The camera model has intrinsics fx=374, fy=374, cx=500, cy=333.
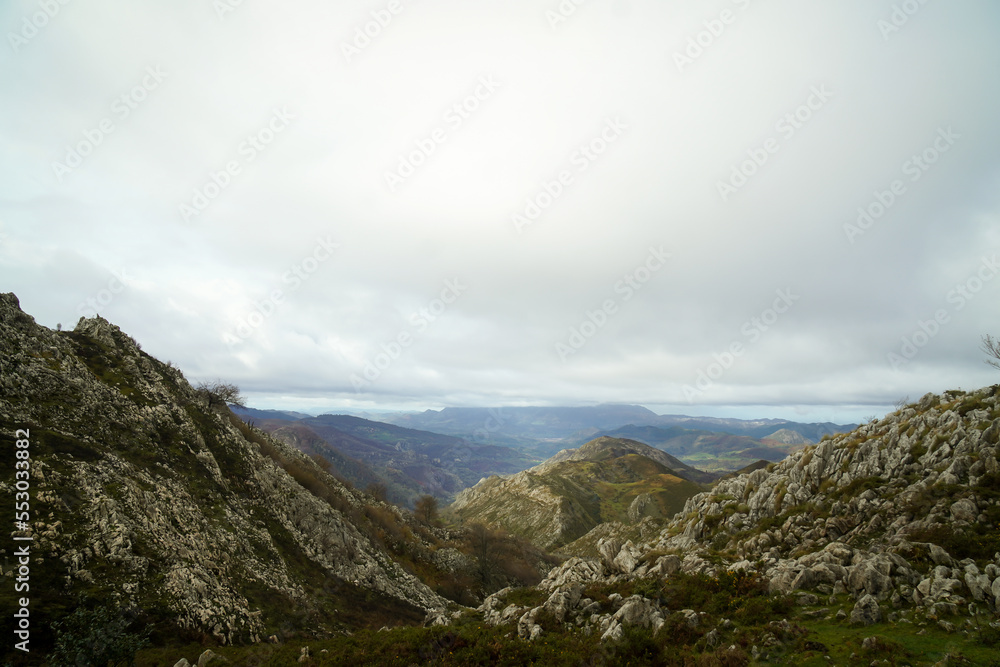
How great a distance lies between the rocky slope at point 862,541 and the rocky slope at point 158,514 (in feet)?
67.4

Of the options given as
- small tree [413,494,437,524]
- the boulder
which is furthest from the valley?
small tree [413,494,437,524]

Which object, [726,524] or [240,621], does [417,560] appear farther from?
[726,524]

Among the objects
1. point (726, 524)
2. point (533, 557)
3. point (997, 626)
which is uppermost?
point (997, 626)

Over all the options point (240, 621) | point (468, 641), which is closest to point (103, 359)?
point (240, 621)

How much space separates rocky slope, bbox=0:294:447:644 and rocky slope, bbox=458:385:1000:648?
20.5m

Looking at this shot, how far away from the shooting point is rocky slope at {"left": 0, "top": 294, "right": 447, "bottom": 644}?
2509cm

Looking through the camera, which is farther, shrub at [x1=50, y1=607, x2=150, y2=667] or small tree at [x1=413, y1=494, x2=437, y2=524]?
small tree at [x1=413, y1=494, x2=437, y2=524]

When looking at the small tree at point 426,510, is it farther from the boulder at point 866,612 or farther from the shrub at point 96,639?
the boulder at point 866,612

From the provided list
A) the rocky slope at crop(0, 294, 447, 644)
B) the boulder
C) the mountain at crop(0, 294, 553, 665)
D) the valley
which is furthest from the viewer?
the rocky slope at crop(0, 294, 447, 644)

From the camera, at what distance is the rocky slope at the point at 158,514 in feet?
82.3

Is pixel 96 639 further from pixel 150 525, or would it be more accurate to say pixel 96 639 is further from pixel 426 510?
pixel 426 510

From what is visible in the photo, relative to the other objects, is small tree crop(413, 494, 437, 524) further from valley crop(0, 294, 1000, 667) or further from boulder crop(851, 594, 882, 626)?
boulder crop(851, 594, 882, 626)

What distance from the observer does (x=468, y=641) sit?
2566 centimetres

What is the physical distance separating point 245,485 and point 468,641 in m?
36.5
